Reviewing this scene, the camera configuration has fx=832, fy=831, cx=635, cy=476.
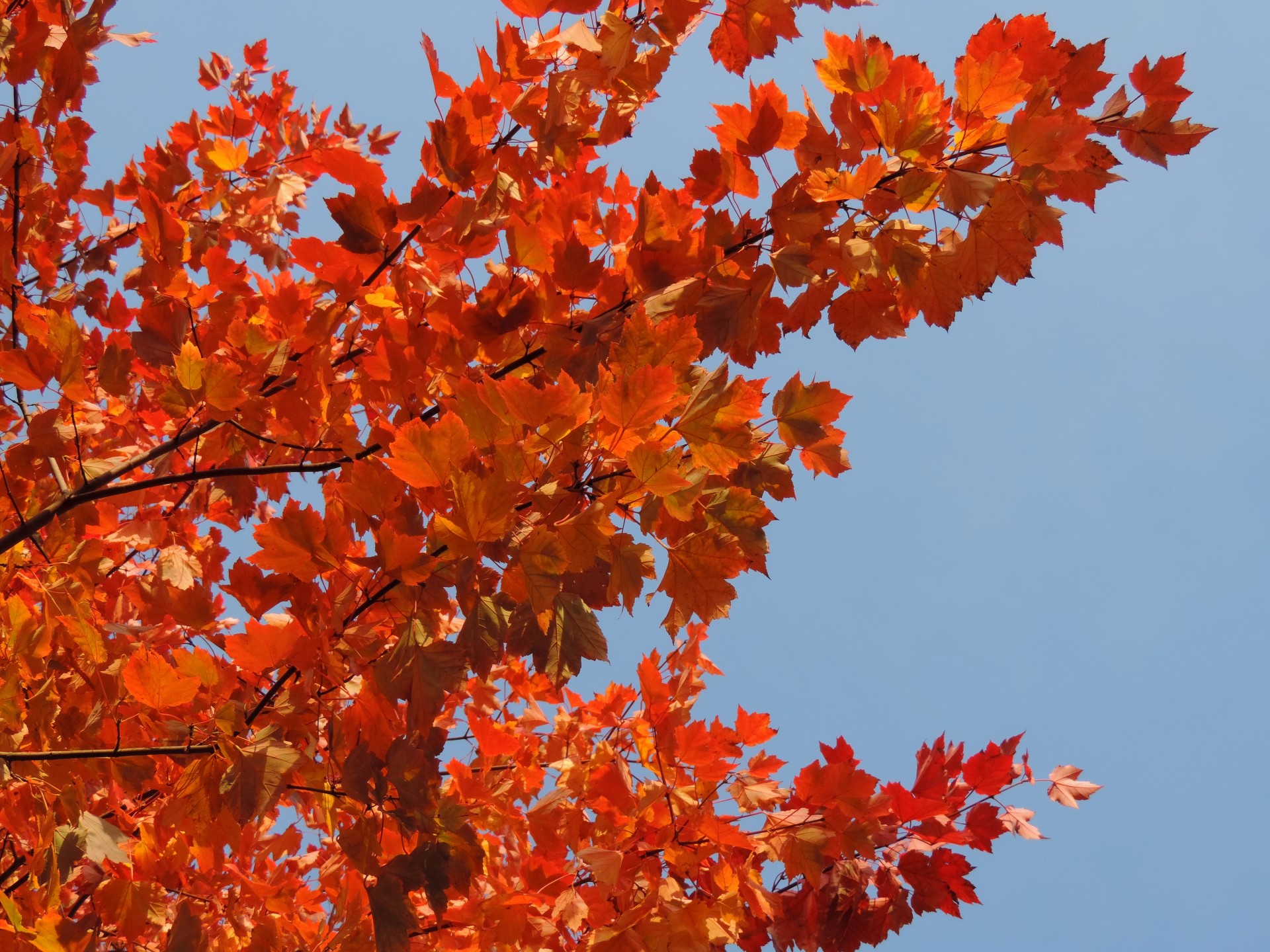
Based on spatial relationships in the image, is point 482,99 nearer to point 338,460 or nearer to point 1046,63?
point 338,460

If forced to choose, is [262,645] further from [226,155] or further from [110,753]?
[226,155]

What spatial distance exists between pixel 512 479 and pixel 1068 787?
2.25m

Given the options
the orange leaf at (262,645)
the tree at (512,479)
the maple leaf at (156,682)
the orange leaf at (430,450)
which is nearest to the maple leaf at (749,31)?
the tree at (512,479)

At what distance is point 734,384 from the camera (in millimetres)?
1444

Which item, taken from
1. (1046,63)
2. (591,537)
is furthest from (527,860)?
(1046,63)

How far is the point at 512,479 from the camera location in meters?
1.35

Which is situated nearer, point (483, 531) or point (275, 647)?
point (483, 531)

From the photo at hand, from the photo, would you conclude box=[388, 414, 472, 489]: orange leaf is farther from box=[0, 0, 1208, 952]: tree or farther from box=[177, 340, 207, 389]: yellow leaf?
box=[177, 340, 207, 389]: yellow leaf

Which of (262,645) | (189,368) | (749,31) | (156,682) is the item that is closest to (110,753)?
(156,682)

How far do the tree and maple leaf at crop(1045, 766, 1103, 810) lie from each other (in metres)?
0.01

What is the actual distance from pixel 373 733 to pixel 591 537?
68cm

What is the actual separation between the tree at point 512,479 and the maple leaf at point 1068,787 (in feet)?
0.05

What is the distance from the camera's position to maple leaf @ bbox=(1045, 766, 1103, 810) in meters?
2.58

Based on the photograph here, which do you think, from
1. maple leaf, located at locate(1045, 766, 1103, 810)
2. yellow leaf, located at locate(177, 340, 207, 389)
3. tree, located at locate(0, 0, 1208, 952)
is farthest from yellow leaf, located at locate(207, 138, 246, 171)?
maple leaf, located at locate(1045, 766, 1103, 810)
